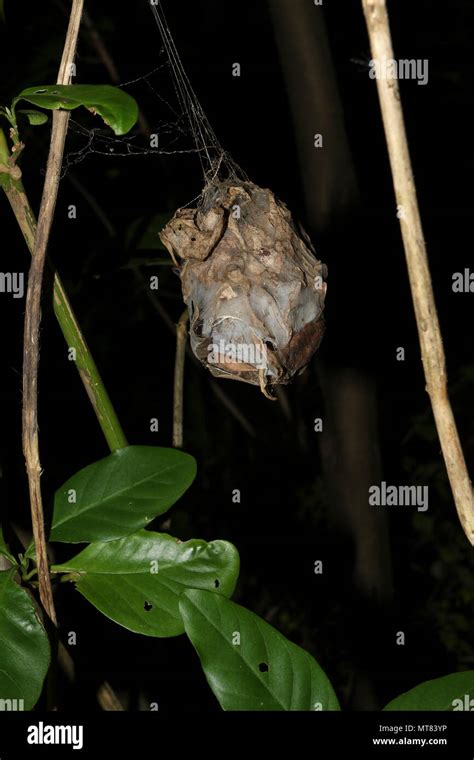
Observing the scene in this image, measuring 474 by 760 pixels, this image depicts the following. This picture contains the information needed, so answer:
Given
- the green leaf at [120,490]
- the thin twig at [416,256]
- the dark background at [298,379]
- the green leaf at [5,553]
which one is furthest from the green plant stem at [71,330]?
the dark background at [298,379]

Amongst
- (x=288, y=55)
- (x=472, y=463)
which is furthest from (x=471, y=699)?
(x=472, y=463)

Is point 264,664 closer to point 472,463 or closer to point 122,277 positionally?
point 122,277

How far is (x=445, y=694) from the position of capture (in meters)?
0.66

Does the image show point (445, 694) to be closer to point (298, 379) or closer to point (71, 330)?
point (71, 330)

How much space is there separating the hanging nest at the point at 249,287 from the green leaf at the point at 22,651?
243 mm

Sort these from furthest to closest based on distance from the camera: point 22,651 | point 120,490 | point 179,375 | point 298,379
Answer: point 298,379, point 179,375, point 120,490, point 22,651

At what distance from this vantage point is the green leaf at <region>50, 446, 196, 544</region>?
2.48 feet

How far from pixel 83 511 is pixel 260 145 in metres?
1.68

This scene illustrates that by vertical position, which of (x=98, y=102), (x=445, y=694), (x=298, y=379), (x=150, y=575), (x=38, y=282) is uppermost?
(x=298, y=379)

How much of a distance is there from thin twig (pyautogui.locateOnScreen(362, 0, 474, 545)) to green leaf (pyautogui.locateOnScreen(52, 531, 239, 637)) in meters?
0.34

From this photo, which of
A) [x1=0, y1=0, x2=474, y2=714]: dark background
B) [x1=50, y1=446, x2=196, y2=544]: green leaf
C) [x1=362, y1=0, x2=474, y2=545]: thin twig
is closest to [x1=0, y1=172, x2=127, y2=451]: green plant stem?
[x1=50, y1=446, x2=196, y2=544]: green leaf

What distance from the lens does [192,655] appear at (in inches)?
77.2

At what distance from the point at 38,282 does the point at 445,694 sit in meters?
0.43

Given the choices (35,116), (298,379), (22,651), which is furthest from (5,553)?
(298,379)
